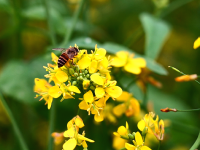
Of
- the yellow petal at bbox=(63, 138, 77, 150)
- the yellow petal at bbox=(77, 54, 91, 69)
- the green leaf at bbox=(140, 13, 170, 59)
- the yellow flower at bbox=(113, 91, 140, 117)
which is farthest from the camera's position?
the green leaf at bbox=(140, 13, 170, 59)

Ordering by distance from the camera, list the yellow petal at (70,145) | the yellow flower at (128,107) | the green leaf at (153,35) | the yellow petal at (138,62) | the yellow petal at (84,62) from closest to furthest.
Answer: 1. the yellow petal at (70,145)
2. the yellow petal at (84,62)
3. the yellow flower at (128,107)
4. the yellow petal at (138,62)
5. the green leaf at (153,35)

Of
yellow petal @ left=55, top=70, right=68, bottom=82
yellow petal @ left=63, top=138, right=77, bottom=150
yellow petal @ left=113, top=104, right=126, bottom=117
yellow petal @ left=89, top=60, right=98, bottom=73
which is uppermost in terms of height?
yellow petal @ left=89, top=60, right=98, bottom=73

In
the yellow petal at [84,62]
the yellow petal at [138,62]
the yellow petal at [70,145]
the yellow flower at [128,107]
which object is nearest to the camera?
the yellow petal at [70,145]

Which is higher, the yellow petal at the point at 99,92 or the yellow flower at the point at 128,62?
the yellow petal at the point at 99,92

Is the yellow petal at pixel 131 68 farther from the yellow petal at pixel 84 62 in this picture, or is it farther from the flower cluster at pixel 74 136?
the flower cluster at pixel 74 136

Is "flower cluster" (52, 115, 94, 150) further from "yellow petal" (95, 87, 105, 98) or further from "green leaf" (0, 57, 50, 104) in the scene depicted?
"green leaf" (0, 57, 50, 104)

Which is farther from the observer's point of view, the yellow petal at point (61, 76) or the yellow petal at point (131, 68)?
the yellow petal at point (131, 68)

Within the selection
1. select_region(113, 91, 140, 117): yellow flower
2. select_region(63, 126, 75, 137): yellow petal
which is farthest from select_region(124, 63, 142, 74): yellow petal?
select_region(63, 126, 75, 137): yellow petal

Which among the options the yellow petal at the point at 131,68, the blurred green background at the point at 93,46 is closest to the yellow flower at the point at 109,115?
the blurred green background at the point at 93,46
